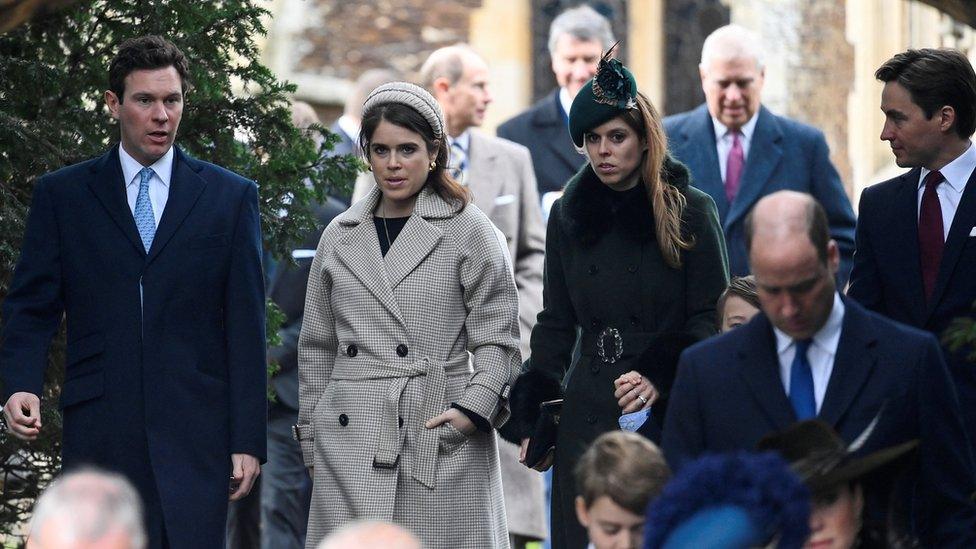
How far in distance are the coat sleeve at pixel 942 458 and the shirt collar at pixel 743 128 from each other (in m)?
4.87

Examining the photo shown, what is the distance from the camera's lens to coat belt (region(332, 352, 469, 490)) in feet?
27.5

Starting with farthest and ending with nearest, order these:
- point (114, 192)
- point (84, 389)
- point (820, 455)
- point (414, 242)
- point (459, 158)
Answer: point (459, 158) < point (414, 242) < point (114, 192) < point (84, 389) < point (820, 455)

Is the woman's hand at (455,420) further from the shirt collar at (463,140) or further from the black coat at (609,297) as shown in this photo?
the shirt collar at (463,140)

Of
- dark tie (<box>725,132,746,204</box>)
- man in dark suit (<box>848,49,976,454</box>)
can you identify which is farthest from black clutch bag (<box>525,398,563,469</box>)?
dark tie (<box>725,132,746,204</box>)

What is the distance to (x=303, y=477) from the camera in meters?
12.0

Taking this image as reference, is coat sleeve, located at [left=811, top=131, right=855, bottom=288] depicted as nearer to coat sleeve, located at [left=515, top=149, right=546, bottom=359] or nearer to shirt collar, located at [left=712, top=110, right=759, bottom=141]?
shirt collar, located at [left=712, top=110, right=759, bottom=141]

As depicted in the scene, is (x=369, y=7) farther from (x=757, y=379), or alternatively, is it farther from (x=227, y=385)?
(x=757, y=379)

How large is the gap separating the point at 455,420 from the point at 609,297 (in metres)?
0.74

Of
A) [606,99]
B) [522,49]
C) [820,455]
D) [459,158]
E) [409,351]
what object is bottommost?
[820,455]

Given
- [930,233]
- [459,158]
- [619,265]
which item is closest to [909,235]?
[930,233]

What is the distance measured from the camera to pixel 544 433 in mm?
8438

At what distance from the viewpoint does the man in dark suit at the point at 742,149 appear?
1095cm

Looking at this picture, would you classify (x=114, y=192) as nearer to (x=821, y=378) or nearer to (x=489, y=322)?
(x=489, y=322)

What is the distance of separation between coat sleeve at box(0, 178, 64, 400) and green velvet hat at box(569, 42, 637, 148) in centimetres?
197
